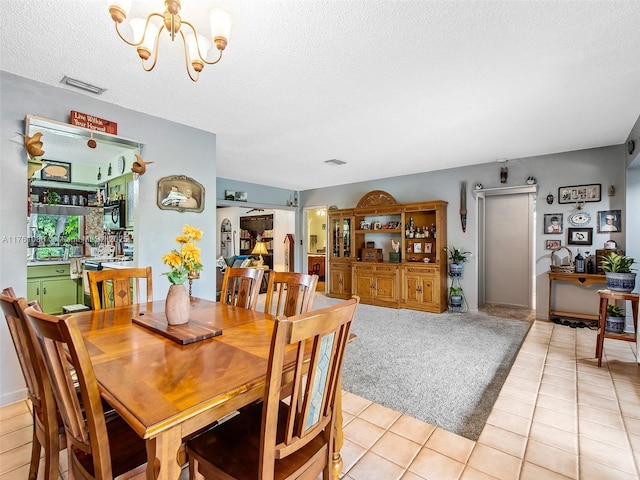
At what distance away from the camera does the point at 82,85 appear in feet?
8.31

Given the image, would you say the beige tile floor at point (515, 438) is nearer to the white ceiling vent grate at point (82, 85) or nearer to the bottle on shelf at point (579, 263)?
the bottle on shelf at point (579, 263)

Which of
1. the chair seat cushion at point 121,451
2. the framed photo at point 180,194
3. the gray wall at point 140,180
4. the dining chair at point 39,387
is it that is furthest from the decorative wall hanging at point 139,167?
the chair seat cushion at point 121,451

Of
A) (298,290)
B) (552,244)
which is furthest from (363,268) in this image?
(298,290)

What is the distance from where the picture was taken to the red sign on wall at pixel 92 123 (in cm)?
265

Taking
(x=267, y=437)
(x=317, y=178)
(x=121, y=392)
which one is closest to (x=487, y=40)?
(x=267, y=437)

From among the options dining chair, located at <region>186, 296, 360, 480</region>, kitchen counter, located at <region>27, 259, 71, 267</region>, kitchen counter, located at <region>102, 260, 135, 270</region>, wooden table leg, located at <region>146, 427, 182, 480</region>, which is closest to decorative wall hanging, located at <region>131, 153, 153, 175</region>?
kitchen counter, located at <region>102, 260, 135, 270</region>

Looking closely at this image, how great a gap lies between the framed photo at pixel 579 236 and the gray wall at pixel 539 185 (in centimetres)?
5

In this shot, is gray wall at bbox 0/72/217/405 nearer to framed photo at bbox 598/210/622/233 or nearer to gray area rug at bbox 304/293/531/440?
gray area rug at bbox 304/293/531/440

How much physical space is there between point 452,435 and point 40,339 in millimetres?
2230

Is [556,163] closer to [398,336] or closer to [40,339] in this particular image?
[398,336]

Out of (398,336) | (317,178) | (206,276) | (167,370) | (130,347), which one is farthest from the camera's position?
(317,178)

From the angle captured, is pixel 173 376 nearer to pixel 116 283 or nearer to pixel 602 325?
pixel 116 283

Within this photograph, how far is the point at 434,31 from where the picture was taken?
188 centimetres

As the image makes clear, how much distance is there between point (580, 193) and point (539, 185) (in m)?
0.51
